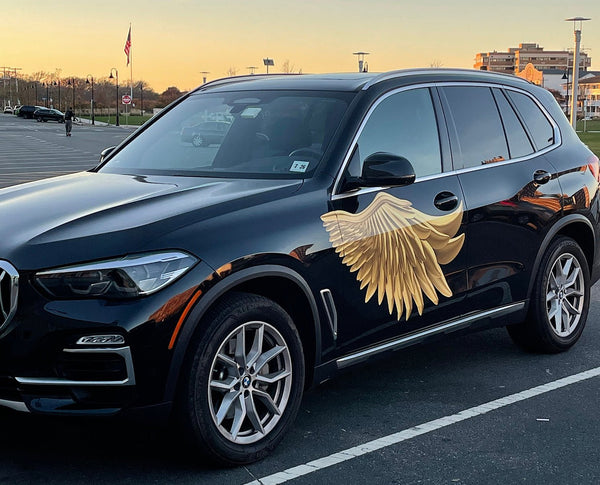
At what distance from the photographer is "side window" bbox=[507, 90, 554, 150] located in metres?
6.08

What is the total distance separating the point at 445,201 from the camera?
5082 millimetres

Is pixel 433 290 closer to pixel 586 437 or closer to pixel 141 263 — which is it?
pixel 586 437

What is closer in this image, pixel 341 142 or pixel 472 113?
pixel 341 142

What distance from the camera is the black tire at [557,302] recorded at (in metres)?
5.98

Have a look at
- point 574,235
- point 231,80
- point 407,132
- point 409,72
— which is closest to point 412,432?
point 407,132

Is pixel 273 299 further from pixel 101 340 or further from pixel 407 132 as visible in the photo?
pixel 407 132

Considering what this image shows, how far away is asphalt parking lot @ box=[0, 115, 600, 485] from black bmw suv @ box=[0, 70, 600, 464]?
0.83 feet

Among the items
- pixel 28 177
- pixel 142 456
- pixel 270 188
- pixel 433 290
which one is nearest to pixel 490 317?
pixel 433 290

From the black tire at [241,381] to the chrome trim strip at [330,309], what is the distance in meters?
0.21

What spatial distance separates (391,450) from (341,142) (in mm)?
1527

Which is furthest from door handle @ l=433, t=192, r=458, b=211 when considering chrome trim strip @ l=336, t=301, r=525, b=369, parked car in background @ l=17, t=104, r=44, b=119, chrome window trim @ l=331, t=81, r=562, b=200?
parked car in background @ l=17, t=104, r=44, b=119

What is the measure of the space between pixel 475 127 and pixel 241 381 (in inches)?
91.8

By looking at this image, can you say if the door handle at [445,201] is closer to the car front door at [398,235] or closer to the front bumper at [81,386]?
the car front door at [398,235]

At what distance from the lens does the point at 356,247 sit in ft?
14.8
